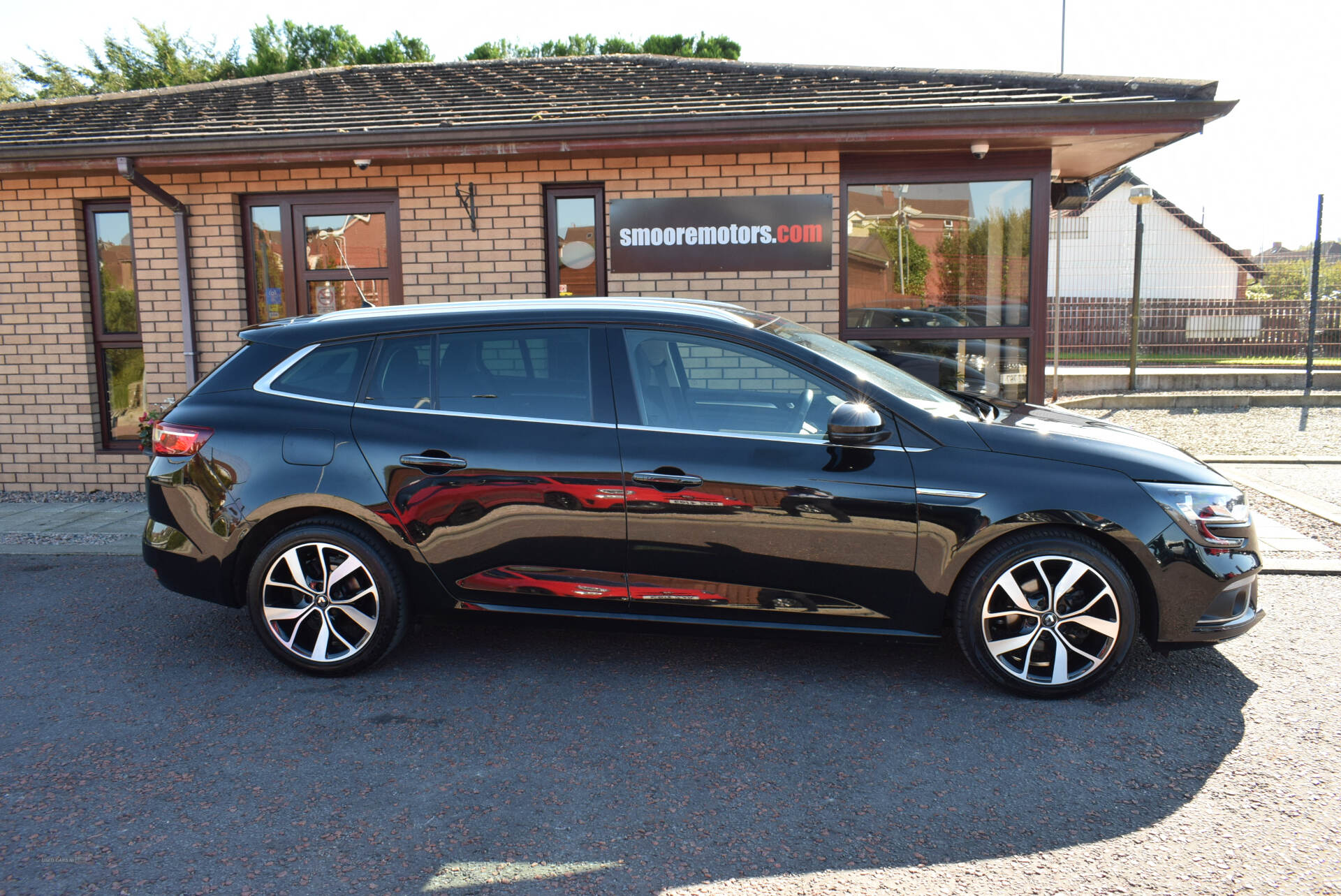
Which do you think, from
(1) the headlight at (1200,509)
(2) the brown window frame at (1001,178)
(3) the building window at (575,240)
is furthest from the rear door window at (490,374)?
(2) the brown window frame at (1001,178)

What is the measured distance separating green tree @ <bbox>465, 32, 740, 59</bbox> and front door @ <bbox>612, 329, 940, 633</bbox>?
29.6 m

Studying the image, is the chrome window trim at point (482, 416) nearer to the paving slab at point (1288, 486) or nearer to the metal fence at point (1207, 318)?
the paving slab at point (1288, 486)

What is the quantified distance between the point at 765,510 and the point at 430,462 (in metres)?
1.49

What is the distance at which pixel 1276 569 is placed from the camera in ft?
19.8

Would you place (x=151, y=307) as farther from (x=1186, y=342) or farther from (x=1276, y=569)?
(x=1186, y=342)

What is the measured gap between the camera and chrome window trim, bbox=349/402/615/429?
4230mm

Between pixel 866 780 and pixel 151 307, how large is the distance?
26.1 feet

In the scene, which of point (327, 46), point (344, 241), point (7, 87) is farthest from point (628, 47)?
point (344, 241)

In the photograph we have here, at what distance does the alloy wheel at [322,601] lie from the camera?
172 inches

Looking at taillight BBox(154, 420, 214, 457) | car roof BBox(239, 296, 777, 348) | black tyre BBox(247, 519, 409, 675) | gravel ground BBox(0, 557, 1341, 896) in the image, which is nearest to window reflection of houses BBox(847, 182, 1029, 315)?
car roof BBox(239, 296, 777, 348)

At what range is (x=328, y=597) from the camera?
439 cm

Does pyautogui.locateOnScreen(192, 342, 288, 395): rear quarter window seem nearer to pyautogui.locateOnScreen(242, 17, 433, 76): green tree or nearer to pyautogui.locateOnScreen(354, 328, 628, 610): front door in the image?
pyautogui.locateOnScreen(354, 328, 628, 610): front door

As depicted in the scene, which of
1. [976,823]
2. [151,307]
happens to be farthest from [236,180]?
[976,823]

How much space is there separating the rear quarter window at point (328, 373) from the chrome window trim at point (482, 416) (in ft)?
0.41
